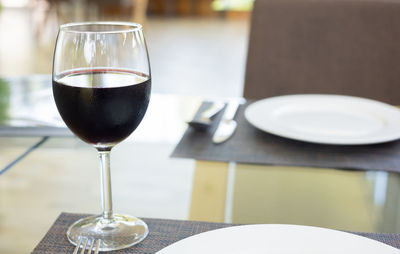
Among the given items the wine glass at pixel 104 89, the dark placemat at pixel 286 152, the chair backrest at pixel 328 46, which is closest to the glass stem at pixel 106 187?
the wine glass at pixel 104 89

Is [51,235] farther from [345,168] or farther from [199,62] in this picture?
[199,62]

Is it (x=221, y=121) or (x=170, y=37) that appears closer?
(x=221, y=121)

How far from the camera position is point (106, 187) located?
0.46 meters

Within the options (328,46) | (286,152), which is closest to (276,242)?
(286,152)

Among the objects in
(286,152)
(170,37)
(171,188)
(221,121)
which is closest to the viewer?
(286,152)

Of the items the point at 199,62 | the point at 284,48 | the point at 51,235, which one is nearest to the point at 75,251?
the point at 51,235

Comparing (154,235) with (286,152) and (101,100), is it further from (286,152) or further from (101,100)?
(286,152)

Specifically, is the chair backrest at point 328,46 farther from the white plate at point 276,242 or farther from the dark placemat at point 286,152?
the white plate at point 276,242

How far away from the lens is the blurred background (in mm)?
4090

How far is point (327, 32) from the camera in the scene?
1.34 meters

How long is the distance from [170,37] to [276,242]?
5.46 meters

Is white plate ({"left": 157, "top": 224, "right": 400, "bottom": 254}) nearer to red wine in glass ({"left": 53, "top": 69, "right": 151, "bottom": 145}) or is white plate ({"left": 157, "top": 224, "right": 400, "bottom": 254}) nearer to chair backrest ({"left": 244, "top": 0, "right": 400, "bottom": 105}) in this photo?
red wine in glass ({"left": 53, "top": 69, "right": 151, "bottom": 145})

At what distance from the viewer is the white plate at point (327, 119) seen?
0.70 meters

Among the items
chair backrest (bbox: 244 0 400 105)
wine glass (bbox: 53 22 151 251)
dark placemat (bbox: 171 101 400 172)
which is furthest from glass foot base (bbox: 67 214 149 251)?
chair backrest (bbox: 244 0 400 105)
